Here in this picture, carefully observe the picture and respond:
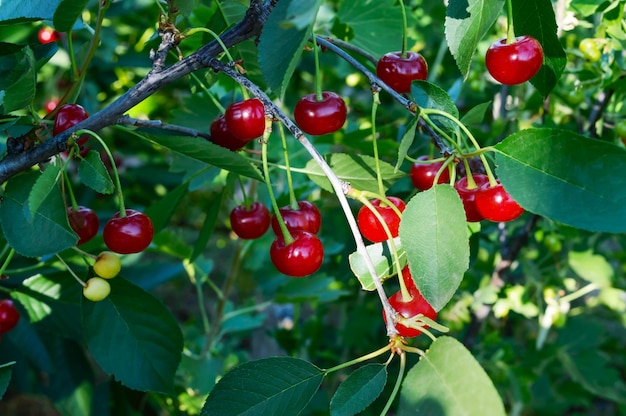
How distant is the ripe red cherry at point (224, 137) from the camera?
0.95 m

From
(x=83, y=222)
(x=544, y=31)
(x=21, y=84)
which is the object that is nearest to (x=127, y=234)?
(x=83, y=222)

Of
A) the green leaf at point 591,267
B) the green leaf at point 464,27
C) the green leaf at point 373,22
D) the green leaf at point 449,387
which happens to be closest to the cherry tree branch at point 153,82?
the green leaf at point 464,27

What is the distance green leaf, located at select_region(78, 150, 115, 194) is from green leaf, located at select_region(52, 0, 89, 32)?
182 mm

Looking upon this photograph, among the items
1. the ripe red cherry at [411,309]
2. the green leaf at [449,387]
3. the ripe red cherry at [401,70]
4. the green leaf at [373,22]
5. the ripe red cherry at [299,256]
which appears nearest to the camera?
the green leaf at [449,387]

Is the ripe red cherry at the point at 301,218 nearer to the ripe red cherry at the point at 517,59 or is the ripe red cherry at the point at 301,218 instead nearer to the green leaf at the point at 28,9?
the ripe red cherry at the point at 517,59

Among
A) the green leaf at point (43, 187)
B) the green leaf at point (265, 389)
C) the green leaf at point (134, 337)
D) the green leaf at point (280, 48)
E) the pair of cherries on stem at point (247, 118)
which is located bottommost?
the green leaf at point (134, 337)

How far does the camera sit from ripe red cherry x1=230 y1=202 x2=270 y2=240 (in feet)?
3.27

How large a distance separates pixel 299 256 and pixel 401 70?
0.97ft

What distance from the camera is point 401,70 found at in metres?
0.94

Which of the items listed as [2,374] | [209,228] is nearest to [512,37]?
[209,228]

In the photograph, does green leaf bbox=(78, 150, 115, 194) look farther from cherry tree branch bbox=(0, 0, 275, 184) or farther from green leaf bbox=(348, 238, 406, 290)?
green leaf bbox=(348, 238, 406, 290)

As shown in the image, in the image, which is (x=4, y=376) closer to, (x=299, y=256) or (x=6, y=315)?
(x=6, y=315)

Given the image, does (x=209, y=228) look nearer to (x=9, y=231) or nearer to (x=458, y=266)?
(x=9, y=231)

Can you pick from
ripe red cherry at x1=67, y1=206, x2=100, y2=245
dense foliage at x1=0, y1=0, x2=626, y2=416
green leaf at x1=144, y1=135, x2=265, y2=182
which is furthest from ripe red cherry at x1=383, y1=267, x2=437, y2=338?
ripe red cherry at x1=67, y1=206, x2=100, y2=245
